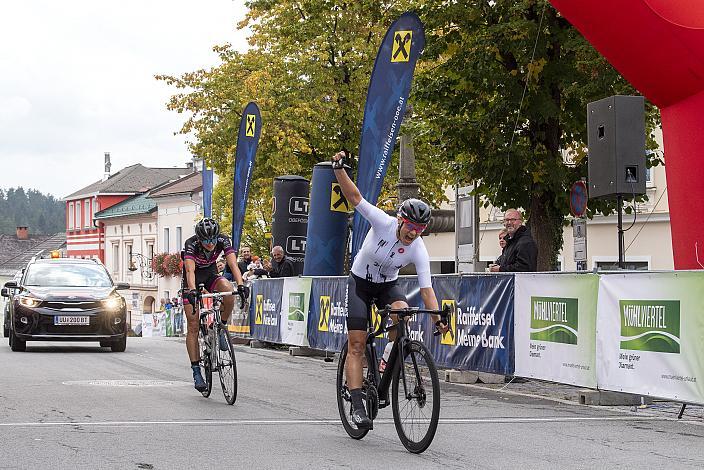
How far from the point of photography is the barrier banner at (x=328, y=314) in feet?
63.4

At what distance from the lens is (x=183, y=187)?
84.6m

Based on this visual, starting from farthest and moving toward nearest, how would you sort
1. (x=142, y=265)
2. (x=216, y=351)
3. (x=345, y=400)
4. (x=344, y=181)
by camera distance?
1. (x=142, y=265)
2. (x=216, y=351)
3. (x=345, y=400)
4. (x=344, y=181)

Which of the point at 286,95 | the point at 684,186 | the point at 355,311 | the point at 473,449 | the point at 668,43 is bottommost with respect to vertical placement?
the point at 473,449

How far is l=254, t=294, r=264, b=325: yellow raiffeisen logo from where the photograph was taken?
79.7ft

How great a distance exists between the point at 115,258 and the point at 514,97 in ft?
256

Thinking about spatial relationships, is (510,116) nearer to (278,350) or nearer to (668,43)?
(278,350)

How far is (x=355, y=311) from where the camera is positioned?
372 inches

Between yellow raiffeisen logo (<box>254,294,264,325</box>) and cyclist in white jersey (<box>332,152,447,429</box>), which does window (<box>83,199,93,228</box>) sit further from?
cyclist in white jersey (<box>332,152,447,429</box>)

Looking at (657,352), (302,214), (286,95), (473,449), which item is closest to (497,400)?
(657,352)

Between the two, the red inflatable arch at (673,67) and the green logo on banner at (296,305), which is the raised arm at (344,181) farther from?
the green logo on banner at (296,305)

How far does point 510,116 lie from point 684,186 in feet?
26.4

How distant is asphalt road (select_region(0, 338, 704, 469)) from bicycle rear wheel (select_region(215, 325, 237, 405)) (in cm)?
16

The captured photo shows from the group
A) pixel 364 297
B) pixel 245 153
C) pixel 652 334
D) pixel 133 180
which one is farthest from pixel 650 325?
pixel 133 180

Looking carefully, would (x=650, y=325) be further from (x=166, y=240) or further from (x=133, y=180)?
(x=133, y=180)
